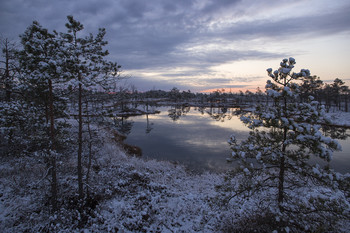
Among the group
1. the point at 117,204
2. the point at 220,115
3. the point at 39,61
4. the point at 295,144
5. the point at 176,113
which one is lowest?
the point at 117,204

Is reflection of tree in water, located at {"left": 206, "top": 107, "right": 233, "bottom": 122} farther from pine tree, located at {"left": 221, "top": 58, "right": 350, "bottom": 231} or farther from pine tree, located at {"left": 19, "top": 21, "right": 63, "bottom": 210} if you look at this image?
pine tree, located at {"left": 19, "top": 21, "right": 63, "bottom": 210}

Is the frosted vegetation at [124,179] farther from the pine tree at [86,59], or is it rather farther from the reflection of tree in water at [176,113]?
the reflection of tree in water at [176,113]

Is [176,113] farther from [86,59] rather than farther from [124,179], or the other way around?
[86,59]

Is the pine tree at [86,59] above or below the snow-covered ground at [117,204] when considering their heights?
above

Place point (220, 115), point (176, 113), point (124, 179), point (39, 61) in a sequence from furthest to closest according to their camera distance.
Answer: point (176, 113)
point (220, 115)
point (124, 179)
point (39, 61)

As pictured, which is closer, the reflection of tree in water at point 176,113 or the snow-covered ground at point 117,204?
the snow-covered ground at point 117,204

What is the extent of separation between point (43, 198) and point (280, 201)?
10784 mm

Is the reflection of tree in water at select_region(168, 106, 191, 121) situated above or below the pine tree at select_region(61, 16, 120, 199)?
below

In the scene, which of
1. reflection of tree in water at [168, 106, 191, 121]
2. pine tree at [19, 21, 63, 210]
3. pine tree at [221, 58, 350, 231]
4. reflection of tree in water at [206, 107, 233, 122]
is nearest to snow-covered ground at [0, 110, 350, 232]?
pine tree at [221, 58, 350, 231]

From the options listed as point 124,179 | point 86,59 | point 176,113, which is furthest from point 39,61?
point 176,113

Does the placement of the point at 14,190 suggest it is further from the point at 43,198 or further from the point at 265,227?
the point at 265,227

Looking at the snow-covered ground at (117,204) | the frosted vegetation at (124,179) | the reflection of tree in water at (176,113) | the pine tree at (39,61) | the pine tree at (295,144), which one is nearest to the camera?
the pine tree at (295,144)

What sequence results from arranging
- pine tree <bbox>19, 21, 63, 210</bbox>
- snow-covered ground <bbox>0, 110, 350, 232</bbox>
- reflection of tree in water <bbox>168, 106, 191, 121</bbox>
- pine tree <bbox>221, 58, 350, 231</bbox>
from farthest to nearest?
reflection of tree in water <bbox>168, 106, 191, 121</bbox> < snow-covered ground <bbox>0, 110, 350, 232</bbox> < pine tree <bbox>19, 21, 63, 210</bbox> < pine tree <bbox>221, 58, 350, 231</bbox>

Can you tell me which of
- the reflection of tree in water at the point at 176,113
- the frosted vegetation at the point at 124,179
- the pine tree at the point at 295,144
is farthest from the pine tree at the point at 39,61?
the reflection of tree in water at the point at 176,113
